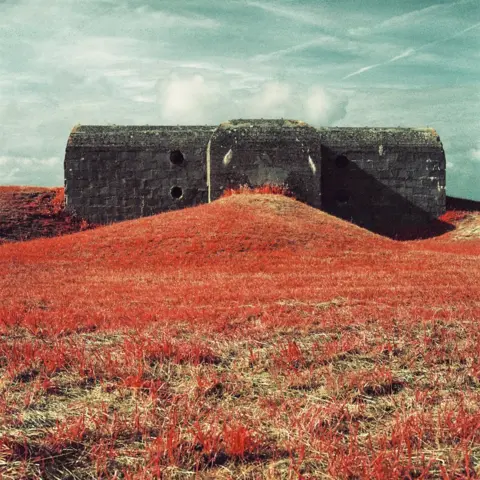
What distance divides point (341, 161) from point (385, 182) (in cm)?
270

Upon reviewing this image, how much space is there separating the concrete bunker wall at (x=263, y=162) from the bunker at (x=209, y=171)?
0.56m

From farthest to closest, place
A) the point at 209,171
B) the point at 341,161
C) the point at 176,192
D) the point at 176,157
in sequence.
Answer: the point at 341,161 < the point at 176,157 < the point at 176,192 < the point at 209,171

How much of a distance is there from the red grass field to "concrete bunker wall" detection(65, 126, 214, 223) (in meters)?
15.7

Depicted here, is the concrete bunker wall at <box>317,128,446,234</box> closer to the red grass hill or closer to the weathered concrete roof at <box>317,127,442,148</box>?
A: the weathered concrete roof at <box>317,127,442,148</box>

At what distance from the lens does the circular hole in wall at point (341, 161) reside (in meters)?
28.5

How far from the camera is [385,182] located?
92.6 feet

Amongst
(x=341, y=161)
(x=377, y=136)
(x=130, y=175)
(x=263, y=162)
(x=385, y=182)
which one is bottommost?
(x=385, y=182)

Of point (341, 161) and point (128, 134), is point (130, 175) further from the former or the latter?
point (341, 161)

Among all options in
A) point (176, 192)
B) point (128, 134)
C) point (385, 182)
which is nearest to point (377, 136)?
point (385, 182)

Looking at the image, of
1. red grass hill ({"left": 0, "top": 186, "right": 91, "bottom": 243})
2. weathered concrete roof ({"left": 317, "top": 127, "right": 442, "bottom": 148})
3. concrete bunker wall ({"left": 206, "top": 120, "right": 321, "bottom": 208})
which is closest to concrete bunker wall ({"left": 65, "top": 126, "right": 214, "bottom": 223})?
red grass hill ({"left": 0, "top": 186, "right": 91, "bottom": 243})

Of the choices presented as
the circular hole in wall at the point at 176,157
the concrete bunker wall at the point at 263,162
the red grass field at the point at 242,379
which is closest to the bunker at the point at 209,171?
the circular hole in wall at the point at 176,157

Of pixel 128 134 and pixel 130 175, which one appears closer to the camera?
pixel 130 175

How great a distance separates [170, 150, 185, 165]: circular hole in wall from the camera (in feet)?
91.2

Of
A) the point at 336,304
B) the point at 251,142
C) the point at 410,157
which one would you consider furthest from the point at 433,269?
the point at 410,157
